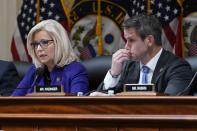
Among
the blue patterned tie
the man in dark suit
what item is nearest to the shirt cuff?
the man in dark suit

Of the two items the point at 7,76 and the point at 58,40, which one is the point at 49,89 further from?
the point at 7,76

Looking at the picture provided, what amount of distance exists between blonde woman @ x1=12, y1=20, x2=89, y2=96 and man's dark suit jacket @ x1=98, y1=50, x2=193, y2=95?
0.29 metres

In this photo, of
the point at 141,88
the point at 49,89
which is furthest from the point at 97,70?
the point at 141,88

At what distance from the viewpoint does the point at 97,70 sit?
3.91 m

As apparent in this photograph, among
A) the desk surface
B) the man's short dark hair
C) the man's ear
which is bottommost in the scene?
the desk surface

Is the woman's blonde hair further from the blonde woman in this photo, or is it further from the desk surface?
the desk surface

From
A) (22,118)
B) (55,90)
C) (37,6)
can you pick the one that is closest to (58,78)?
(55,90)

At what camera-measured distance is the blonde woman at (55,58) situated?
3520 mm

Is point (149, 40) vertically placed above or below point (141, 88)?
above

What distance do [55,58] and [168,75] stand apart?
38.5 inches

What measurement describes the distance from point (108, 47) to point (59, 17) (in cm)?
71

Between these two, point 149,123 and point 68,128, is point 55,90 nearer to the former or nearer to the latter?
point 68,128

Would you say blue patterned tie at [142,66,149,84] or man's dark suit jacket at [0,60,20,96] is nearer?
blue patterned tie at [142,66,149,84]

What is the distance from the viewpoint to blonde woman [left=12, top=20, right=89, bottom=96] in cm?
352
